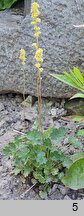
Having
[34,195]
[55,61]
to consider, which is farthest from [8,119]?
[34,195]

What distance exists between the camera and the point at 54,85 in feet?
9.43

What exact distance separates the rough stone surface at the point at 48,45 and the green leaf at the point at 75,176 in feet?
2.09

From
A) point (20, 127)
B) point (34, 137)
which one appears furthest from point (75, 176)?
point (20, 127)

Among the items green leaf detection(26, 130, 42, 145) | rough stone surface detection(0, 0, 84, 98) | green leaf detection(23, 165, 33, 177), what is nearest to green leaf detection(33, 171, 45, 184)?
green leaf detection(23, 165, 33, 177)

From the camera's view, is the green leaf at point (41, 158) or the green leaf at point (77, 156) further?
the green leaf at point (77, 156)

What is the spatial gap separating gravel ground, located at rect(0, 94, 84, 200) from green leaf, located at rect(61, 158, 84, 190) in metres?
0.06

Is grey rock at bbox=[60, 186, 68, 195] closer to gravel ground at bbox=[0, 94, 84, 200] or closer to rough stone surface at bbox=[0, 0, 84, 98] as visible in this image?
gravel ground at bbox=[0, 94, 84, 200]

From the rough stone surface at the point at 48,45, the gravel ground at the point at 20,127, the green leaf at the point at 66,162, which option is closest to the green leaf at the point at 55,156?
the green leaf at the point at 66,162

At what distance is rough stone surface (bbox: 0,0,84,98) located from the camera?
106 inches

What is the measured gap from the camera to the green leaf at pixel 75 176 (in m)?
2.33

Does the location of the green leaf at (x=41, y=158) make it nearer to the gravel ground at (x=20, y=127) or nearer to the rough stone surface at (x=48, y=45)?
the gravel ground at (x=20, y=127)

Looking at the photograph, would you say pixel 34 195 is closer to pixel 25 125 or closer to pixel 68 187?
pixel 68 187

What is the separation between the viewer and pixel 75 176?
7.70ft

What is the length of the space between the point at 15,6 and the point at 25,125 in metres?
0.91
